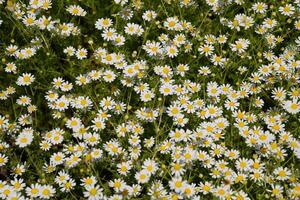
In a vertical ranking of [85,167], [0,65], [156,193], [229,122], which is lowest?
[156,193]

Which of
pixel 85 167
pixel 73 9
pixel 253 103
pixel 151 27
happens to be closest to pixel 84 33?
pixel 73 9

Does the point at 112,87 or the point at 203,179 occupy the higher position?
the point at 112,87

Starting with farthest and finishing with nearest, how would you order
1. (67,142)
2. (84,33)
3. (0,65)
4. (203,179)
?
(84,33) → (0,65) → (67,142) → (203,179)

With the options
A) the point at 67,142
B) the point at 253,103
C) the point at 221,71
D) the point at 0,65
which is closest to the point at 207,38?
the point at 221,71

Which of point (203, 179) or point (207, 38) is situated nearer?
point (203, 179)

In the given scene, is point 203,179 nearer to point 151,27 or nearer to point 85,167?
point 85,167

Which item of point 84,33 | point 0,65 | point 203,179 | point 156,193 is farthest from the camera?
Answer: point 84,33
